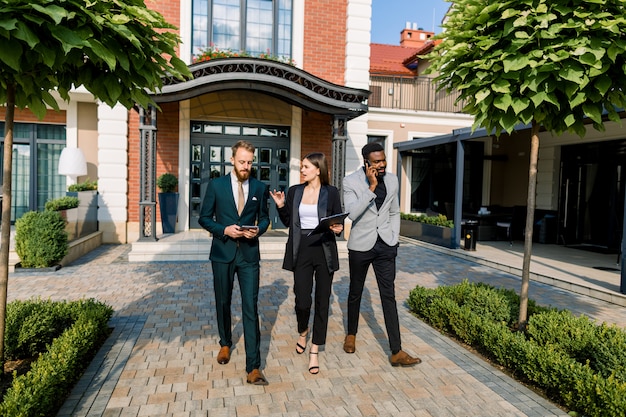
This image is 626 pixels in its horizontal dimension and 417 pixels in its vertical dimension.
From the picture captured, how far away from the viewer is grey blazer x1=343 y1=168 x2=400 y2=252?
3914mm

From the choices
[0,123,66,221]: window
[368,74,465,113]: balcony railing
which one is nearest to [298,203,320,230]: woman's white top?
[0,123,66,221]: window

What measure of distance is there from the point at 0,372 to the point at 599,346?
15.9 ft

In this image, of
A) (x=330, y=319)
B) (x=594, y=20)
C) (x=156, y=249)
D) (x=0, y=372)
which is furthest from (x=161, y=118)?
(x=594, y=20)

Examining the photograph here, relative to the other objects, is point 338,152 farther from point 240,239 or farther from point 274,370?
point 274,370

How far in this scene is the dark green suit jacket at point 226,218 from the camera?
3.63m

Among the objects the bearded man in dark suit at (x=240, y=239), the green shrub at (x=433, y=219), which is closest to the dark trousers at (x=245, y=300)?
the bearded man in dark suit at (x=240, y=239)

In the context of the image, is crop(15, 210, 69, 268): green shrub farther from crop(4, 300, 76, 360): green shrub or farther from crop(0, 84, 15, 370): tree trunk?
crop(0, 84, 15, 370): tree trunk

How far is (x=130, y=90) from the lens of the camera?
10.6 feet

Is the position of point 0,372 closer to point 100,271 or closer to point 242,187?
point 242,187

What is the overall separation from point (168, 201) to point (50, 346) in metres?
7.57

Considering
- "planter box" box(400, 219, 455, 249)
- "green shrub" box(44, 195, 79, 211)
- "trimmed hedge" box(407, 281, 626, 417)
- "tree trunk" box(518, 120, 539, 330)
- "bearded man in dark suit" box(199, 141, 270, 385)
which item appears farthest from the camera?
"planter box" box(400, 219, 455, 249)

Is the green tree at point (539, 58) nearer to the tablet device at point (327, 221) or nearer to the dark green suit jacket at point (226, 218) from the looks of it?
the tablet device at point (327, 221)

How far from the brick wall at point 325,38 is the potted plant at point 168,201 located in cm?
494

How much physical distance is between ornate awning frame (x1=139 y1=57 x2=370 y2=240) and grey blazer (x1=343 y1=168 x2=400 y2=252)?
239 inches
